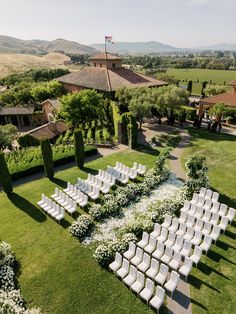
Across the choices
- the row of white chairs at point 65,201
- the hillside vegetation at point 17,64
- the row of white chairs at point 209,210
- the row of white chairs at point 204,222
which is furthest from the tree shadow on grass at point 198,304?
the hillside vegetation at point 17,64

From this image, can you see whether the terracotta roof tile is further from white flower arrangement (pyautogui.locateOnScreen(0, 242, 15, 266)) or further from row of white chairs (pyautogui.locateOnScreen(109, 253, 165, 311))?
row of white chairs (pyautogui.locateOnScreen(109, 253, 165, 311))

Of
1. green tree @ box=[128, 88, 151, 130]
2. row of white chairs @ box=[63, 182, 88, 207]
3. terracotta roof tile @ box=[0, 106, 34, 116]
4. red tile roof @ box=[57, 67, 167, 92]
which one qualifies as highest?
red tile roof @ box=[57, 67, 167, 92]

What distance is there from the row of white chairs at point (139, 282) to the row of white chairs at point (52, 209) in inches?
232

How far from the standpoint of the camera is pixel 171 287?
12.3 metres

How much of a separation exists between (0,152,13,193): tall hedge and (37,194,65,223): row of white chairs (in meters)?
4.03

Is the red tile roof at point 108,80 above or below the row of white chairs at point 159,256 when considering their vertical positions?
above

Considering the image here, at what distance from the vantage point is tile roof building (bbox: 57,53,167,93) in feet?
160

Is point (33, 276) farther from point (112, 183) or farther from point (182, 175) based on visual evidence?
point (182, 175)

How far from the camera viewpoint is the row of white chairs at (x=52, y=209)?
1808 cm

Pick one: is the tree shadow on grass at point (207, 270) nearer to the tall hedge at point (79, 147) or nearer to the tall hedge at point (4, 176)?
the tall hedge at point (79, 147)

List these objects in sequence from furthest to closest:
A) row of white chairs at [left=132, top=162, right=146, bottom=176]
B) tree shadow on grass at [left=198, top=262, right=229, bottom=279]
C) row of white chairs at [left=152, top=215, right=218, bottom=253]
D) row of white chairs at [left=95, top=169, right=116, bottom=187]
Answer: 1. row of white chairs at [left=132, top=162, right=146, bottom=176]
2. row of white chairs at [left=95, top=169, right=116, bottom=187]
3. row of white chairs at [left=152, top=215, right=218, bottom=253]
4. tree shadow on grass at [left=198, top=262, right=229, bottom=279]

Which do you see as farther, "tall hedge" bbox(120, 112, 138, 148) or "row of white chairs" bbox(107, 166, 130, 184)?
"tall hedge" bbox(120, 112, 138, 148)

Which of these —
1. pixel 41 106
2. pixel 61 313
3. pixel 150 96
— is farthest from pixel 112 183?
pixel 41 106

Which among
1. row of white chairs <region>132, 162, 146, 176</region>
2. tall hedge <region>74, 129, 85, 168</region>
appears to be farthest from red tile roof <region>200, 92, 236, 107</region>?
tall hedge <region>74, 129, 85, 168</region>
